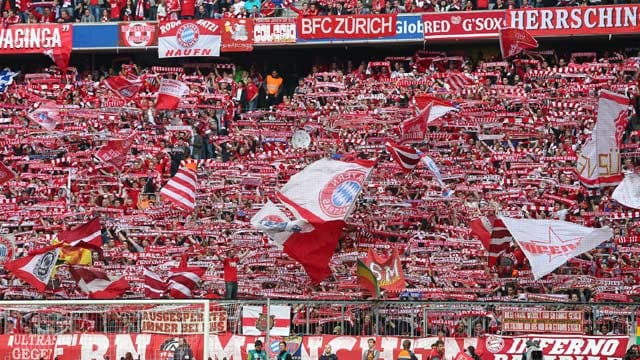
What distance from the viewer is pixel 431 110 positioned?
35.0 meters

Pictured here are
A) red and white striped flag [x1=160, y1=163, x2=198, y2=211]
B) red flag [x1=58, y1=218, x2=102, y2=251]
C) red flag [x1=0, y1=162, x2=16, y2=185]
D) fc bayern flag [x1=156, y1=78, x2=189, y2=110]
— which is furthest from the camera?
fc bayern flag [x1=156, y1=78, x2=189, y2=110]

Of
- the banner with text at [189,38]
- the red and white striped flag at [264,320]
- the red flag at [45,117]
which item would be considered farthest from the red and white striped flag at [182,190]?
the banner with text at [189,38]

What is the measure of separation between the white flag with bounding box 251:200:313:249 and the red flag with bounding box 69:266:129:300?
3220 millimetres

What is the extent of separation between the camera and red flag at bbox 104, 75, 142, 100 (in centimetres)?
4047

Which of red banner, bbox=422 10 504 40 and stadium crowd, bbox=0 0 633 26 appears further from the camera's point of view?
stadium crowd, bbox=0 0 633 26

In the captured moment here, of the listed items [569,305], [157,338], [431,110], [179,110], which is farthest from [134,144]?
[569,305]

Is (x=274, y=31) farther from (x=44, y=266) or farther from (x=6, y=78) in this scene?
(x=44, y=266)

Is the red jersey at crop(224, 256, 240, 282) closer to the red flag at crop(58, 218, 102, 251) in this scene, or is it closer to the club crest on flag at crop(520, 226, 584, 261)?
the red flag at crop(58, 218, 102, 251)

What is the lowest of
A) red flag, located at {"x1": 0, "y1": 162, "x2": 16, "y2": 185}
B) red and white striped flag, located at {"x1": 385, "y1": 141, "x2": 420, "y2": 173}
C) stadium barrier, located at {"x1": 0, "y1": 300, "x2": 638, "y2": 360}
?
stadium barrier, located at {"x1": 0, "y1": 300, "x2": 638, "y2": 360}

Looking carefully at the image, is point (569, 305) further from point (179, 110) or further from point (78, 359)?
point (179, 110)

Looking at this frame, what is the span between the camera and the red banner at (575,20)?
40.9 meters

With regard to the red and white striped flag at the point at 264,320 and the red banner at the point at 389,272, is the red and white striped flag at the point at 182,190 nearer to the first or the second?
the red banner at the point at 389,272

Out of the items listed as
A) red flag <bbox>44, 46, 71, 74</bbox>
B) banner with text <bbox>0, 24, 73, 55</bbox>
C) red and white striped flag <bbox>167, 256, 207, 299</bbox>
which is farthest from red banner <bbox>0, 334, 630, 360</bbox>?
banner with text <bbox>0, 24, 73, 55</bbox>

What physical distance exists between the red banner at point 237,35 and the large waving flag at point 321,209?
10.9m
